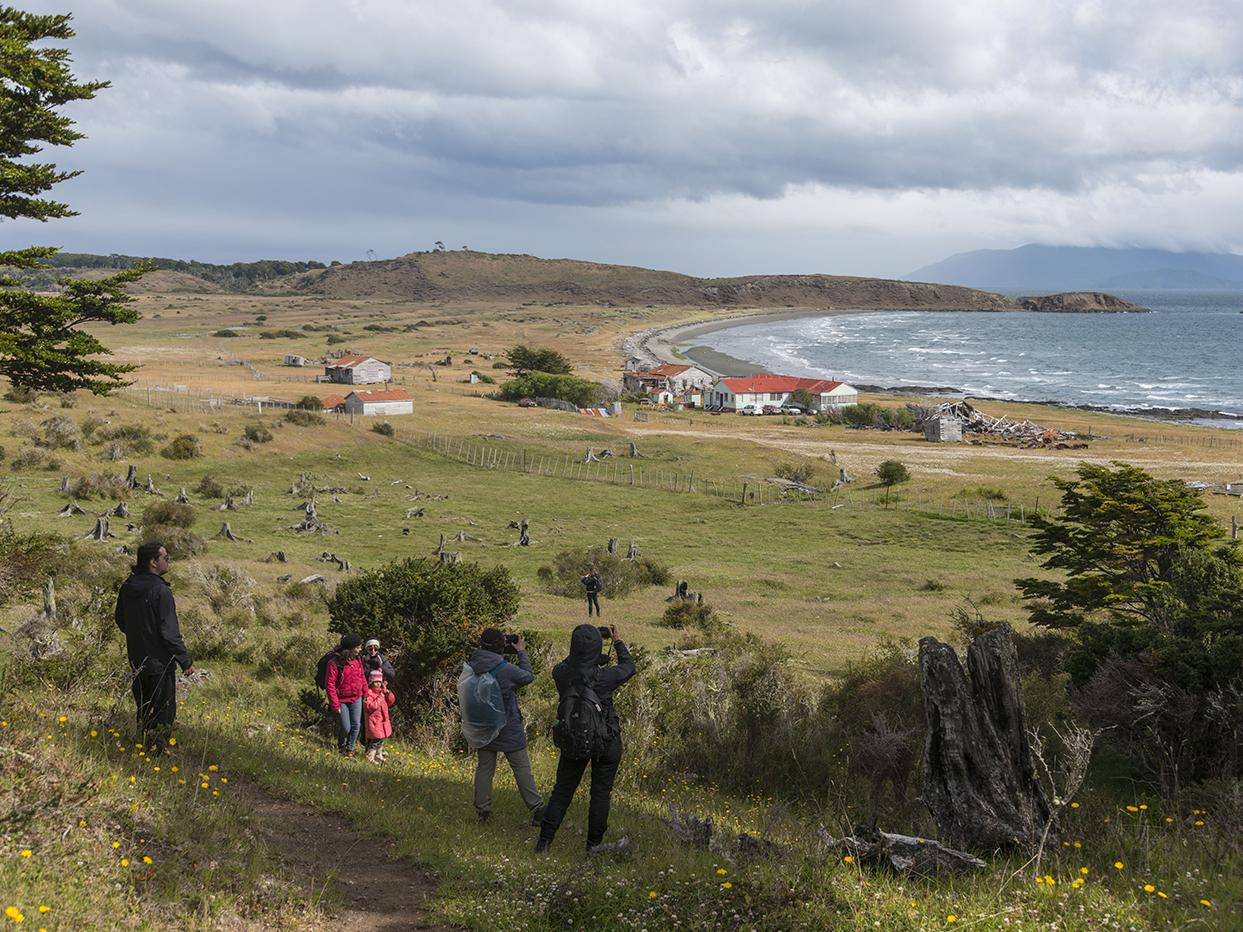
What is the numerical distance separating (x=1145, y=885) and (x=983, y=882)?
0.94 m

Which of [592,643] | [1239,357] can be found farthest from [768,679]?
[1239,357]

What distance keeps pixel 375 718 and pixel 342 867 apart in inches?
140

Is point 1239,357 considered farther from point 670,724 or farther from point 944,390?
point 670,724

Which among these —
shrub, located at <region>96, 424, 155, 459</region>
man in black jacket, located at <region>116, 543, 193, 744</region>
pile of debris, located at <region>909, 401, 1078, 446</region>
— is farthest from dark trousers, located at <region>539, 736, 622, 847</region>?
pile of debris, located at <region>909, 401, 1078, 446</region>

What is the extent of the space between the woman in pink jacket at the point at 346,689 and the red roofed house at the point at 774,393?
83.1 meters

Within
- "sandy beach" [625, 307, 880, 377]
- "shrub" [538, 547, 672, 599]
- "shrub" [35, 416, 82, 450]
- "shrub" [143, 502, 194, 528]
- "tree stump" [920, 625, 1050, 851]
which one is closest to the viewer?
"tree stump" [920, 625, 1050, 851]

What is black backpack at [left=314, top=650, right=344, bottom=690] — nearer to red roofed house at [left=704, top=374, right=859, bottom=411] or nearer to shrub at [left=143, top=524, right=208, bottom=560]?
shrub at [left=143, top=524, right=208, bottom=560]

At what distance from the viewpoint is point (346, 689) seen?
33.8 feet

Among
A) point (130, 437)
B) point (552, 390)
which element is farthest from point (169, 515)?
point (552, 390)

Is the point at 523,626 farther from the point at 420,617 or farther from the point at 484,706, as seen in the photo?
the point at 484,706

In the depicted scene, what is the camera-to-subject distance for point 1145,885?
5.76m

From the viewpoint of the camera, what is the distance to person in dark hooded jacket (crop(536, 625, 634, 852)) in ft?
23.7

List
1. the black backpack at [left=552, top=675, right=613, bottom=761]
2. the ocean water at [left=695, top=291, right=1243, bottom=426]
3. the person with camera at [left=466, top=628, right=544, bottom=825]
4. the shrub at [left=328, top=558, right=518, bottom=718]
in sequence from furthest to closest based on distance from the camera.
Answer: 1. the ocean water at [left=695, top=291, right=1243, bottom=426]
2. the shrub at [left=328, top=558, right=518, bottom=718]
3. the person with camera at [left=466, top=628, right=544, bottom=825]
4. the black backpack at [left=552, top=675, right=613, bottom=761]

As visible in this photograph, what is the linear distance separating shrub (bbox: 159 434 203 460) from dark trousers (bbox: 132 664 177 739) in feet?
134
